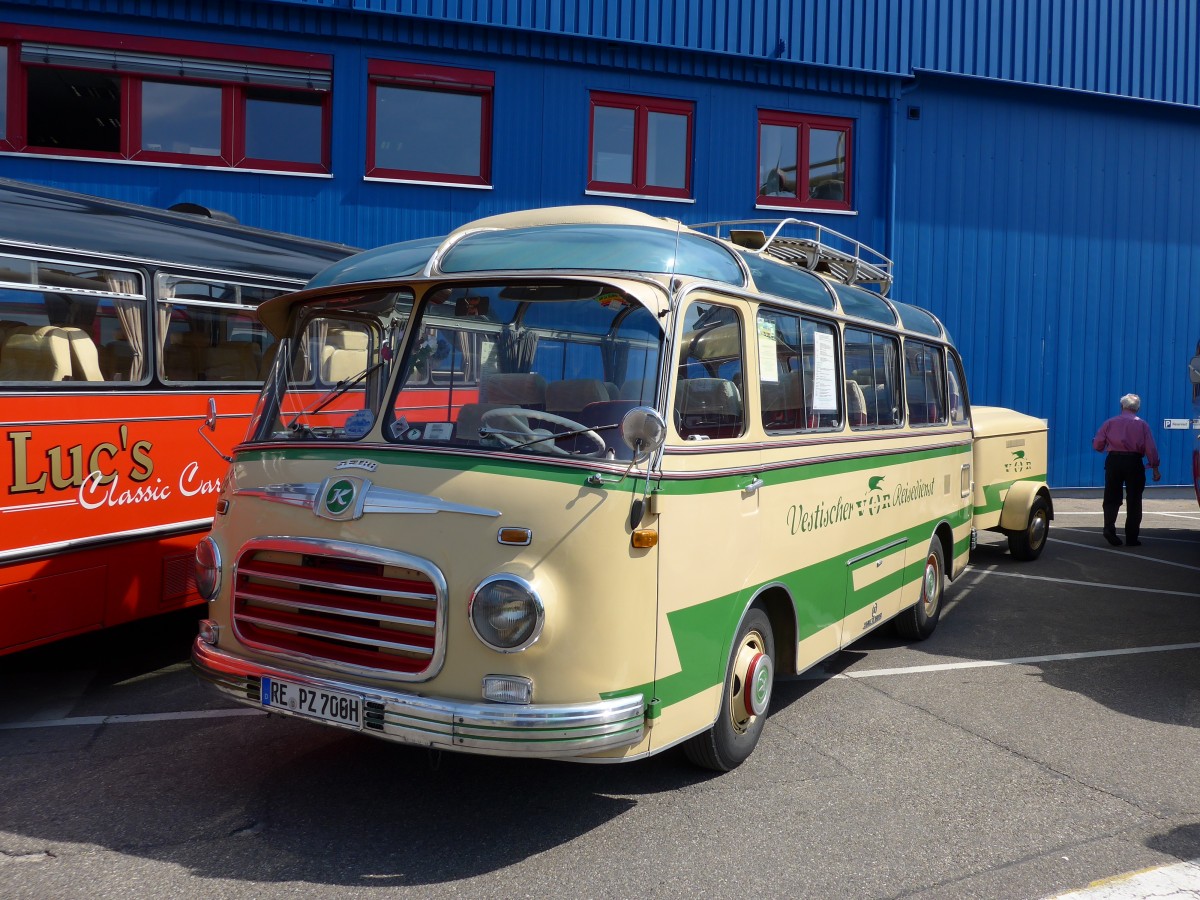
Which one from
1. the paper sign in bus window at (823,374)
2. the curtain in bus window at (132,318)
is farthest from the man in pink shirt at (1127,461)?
the curtain in bus window at (132,318)

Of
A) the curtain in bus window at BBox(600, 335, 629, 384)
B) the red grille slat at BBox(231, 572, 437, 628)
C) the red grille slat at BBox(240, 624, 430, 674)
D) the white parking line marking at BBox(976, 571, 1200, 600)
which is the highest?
the curtain in bus window at BBox(600, 335, 629, 384)

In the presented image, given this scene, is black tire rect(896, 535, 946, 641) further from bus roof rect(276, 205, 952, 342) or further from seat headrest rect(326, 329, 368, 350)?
seat headrest rect(326, 329, 368, 350)

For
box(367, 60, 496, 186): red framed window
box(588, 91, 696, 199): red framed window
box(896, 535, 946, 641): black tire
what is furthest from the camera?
box(588, 91, 696, 199): red framed window

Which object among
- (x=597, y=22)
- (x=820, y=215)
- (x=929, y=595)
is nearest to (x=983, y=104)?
(x=820, y=215)

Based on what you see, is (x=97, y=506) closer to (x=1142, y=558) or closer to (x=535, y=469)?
(x=535, y=469)

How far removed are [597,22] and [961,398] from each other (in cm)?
825

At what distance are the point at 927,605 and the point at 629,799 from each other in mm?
3900

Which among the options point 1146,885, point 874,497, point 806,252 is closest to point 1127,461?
point 874,497

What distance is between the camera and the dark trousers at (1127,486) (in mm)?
12523

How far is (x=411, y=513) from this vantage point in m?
4.07

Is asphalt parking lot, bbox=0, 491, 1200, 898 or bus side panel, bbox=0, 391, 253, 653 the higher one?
bus side panel, bbox=0, 391, 253, 653

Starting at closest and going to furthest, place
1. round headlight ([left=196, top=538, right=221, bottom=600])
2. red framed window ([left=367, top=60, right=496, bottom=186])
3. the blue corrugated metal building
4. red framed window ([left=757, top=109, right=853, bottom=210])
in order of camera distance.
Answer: round headlight ([left=196, top=538, right=221, bottom=600]) → the blue corrugated metal building → red framed window ([left=367, top=60, right=496, bottom=186]) → red framed window ([left=757, top=109, right=853, bottom=210])

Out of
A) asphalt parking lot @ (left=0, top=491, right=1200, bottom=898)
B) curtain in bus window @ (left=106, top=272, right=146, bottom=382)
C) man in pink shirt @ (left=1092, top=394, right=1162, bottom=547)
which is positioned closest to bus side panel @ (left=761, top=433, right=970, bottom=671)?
asphalt parking lot @ (left=0, top=491, right=1200, bottom=898)

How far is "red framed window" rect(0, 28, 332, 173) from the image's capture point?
1270 centimetres
